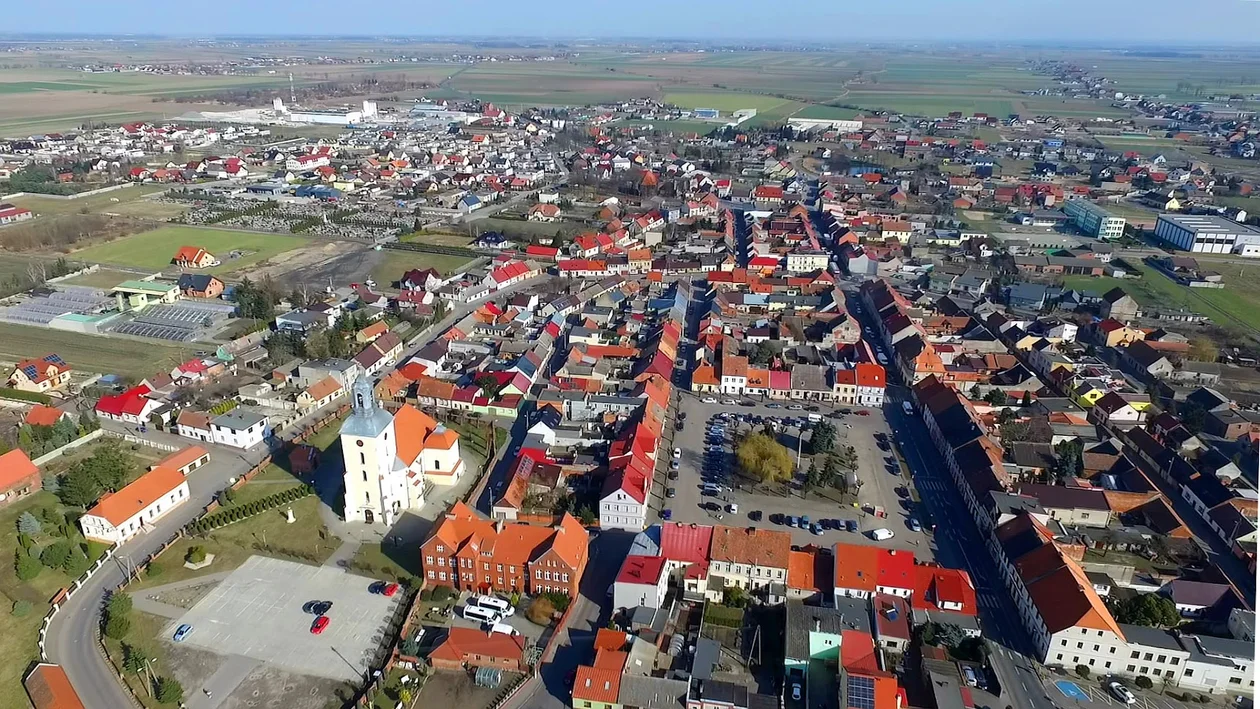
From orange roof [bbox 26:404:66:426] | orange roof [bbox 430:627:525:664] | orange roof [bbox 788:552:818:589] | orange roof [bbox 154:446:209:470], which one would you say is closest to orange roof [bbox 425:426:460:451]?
orange roof [bbox 430:627:525:664]

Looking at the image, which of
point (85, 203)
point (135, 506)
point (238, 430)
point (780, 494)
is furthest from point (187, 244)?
point (780, 494)

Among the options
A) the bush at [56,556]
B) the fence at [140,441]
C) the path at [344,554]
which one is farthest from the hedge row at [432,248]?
the bush at [56,556]

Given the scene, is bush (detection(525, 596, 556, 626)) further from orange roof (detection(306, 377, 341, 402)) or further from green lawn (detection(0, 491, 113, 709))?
orange roof (detection(306, 377, 341, 402))

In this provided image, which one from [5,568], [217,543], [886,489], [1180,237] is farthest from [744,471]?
[1180,237]

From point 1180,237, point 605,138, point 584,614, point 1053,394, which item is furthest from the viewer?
point 605,138

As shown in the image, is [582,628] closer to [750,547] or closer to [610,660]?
[610,660]

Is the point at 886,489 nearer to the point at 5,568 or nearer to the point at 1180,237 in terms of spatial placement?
the point at 5,568
